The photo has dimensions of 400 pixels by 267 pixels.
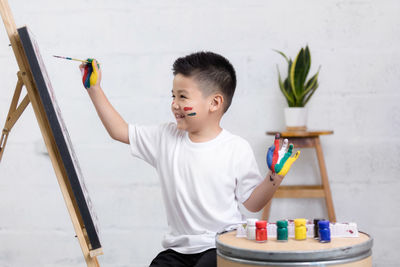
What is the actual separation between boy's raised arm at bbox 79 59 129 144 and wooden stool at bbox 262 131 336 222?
2.77 feet

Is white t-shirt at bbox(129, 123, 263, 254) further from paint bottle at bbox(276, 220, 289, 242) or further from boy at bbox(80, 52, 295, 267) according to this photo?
paint bottle at bbox(276, 220, 289, 242)

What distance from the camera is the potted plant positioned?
2.28 m

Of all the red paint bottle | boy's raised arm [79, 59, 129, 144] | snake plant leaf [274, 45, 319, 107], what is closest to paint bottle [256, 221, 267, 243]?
the red paint bottle

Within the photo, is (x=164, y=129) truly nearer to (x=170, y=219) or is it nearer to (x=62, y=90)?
(x=170, y=219)

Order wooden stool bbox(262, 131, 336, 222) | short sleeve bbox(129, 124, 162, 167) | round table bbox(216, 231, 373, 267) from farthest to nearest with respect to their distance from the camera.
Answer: wooden stool bbox(262, 131, 336, 222)
short sleeve bbox(129, 124, 162, 167)
round table bbox(216, 231, 373, 267)

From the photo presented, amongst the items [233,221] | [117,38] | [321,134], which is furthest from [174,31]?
[233,221]

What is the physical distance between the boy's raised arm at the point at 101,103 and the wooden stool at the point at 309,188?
2.77 ft

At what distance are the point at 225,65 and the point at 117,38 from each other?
1.00 m

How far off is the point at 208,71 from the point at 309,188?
0.99 meters

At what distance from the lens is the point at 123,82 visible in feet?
8.19

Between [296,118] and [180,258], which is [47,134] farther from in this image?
[296,118]

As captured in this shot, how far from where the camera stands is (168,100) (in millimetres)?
2488

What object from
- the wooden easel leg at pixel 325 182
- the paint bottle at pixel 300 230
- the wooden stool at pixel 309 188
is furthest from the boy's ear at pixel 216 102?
the wooden easel leg at pixel 325 182

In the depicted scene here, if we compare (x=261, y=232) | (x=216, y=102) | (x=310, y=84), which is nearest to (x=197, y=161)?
(x=216, y=102)
